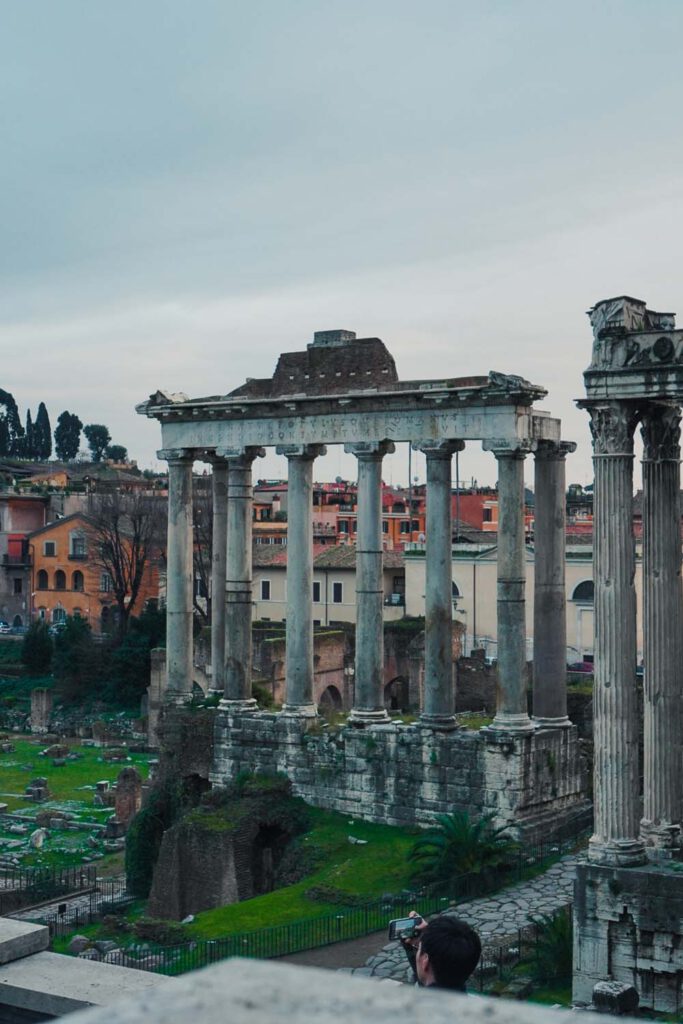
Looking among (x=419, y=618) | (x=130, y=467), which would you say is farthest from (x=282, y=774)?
(x=130, y=467)

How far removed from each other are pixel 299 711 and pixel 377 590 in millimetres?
2685

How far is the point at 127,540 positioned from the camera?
65688 millimetres

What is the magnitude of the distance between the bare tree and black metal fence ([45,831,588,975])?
39369 millimetres

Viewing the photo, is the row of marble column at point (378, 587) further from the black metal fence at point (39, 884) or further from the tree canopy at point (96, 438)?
the tree canopy at point (96, 438)

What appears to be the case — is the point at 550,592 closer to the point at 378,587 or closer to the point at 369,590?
the point at 378,587

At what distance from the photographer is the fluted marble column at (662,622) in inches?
615

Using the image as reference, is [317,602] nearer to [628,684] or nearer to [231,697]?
[231,697]

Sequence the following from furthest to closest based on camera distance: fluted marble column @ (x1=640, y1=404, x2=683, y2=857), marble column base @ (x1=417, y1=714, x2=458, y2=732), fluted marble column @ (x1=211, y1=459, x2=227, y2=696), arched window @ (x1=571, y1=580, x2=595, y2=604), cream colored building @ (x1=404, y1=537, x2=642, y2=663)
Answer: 1. arched window @ (x1=571, y1=580, x2=595, y2=604)
2. cream colored building @ (x1=404, y1=537, x2=642, y2=663)
3. fluted marble column @ (x1=211, y1=459, x2=227, y2=696)
4. marble column base @ (x1=417, y1=714, x2=458, y2=732)
5. fluted marble column @ (x1=640, y1=404, x2=683, y2=857)

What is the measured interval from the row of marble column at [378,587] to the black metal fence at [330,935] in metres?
2.89

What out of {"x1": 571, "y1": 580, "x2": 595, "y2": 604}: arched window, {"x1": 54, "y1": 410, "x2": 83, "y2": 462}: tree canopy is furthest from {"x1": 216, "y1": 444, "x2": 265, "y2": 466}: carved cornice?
{"x1": 54, "y1": 410, "x2": 83, "y2": 462}: tree canopy

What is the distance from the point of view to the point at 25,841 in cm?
3347

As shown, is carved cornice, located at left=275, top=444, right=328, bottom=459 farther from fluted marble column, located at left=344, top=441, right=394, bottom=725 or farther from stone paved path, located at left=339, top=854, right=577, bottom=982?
stone paved path, located at left=339, top=854, right=577, bottom=982

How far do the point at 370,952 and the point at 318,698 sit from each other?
25117 millimetres

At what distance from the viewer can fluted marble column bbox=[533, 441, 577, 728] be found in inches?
947
